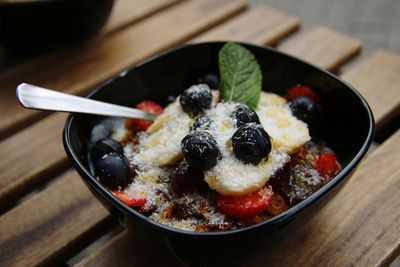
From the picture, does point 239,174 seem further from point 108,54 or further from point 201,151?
point 108,54

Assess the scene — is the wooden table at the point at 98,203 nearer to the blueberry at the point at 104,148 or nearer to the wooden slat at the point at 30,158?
the wooden slat at the point at 30,158

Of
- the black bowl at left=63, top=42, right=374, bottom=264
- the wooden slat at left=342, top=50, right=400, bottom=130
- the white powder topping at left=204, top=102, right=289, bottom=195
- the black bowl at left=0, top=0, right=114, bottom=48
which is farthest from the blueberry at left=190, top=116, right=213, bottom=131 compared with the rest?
the black bowl at left=0, top=0, right=114, bottom=48

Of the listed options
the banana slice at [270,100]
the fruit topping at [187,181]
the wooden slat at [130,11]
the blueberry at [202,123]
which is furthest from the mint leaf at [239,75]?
the wooden slat at [130,11]

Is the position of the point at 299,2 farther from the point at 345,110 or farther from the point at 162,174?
the point at 162,174

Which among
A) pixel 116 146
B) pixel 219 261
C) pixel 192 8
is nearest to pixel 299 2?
pixel 192 8

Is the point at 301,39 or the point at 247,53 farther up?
the point at 247,53

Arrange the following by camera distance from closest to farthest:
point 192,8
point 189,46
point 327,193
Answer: point 327,193
point 189,46
point 192,8
